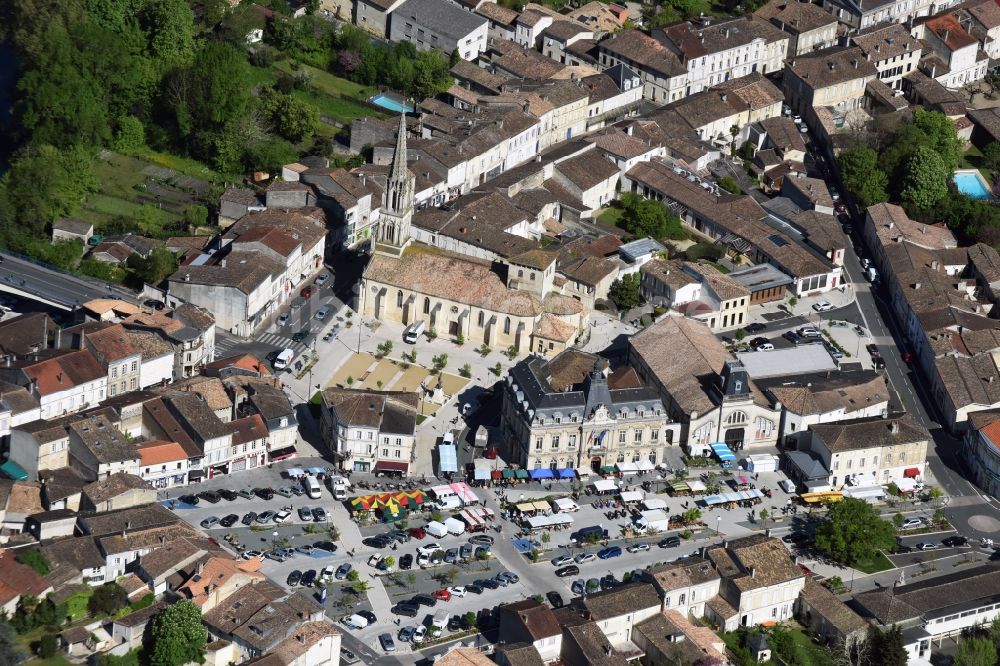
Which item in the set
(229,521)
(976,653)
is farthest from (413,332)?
(976,653)

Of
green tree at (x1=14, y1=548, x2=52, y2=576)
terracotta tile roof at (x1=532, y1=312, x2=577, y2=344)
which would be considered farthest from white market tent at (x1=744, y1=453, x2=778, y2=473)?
green tree at (x1=14, y1=548, x2=52, y2=576)

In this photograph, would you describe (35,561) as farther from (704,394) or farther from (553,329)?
(704,394)

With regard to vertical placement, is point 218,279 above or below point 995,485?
above

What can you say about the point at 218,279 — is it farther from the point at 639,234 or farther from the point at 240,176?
the point at 639,234

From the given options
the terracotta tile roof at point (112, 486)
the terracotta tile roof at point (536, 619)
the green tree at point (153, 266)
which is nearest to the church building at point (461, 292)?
the green tree at point (153, 266)

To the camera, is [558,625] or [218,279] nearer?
[558,625]

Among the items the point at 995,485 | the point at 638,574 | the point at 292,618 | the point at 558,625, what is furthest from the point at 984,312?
the point at 292,618
